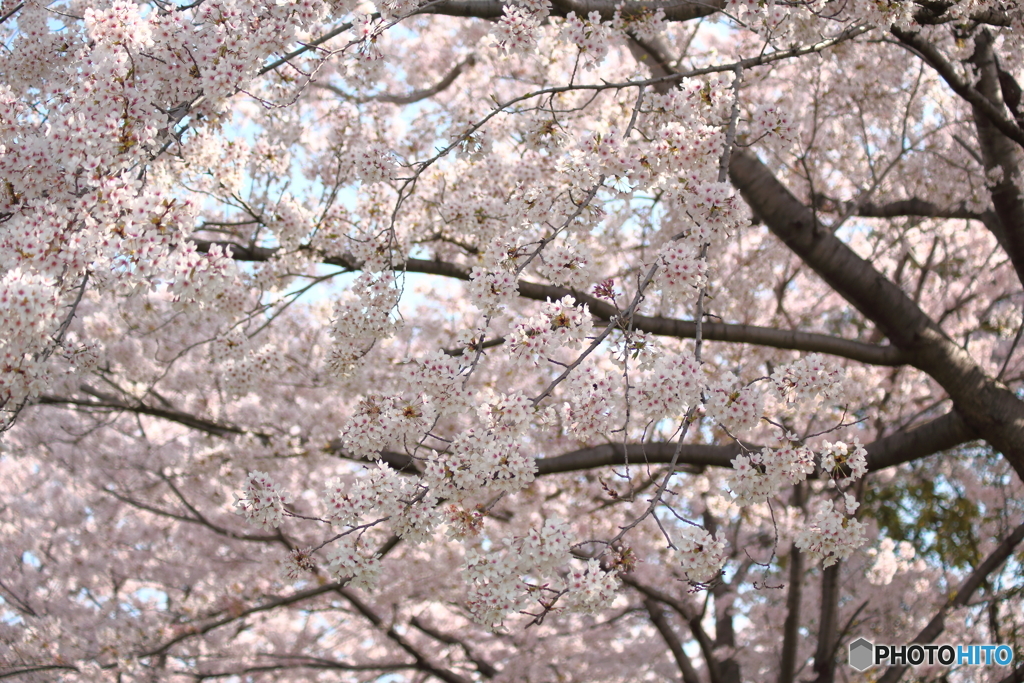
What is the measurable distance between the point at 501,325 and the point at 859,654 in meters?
4.90

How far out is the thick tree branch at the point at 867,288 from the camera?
4.84m

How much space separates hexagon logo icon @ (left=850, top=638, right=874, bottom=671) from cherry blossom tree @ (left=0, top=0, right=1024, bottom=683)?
500mm

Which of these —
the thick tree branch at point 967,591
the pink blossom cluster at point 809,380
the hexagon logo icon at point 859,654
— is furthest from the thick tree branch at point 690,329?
the hexagon logo icon at point 859,654

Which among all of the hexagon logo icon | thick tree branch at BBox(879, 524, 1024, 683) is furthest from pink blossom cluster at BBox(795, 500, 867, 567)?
the hexagon logo icon

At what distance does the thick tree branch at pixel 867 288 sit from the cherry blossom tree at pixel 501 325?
21mm

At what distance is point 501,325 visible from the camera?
26.6ft

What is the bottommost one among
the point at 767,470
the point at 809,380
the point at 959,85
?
the point at 767,470

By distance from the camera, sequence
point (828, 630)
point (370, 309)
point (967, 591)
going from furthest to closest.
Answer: point (828, 630), point (967, 591), point (370, 309)

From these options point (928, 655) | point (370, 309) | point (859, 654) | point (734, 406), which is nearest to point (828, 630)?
point (859, 654)

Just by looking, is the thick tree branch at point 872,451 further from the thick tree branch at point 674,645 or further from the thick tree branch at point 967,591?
the thick tree branch at point 674,645

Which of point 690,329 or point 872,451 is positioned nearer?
point 690,329

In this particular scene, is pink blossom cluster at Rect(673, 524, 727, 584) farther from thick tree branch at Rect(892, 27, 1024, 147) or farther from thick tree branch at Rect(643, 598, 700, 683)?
thick tree branch at Rect(643, 598, 700, 683)

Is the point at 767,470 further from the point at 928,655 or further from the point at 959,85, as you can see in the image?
the point at 928,655

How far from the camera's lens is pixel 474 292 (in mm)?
2783
